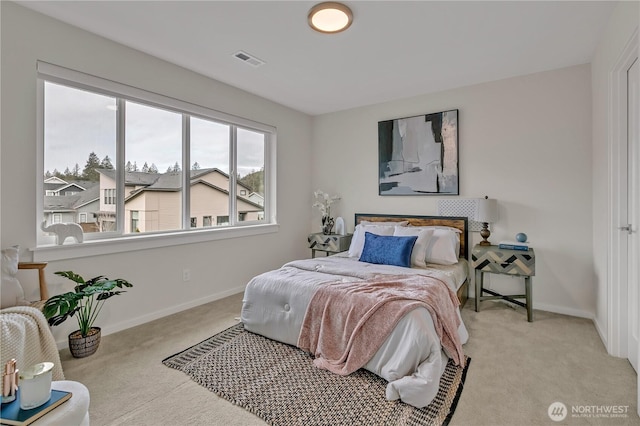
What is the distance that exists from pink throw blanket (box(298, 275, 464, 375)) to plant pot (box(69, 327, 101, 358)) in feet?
5.13

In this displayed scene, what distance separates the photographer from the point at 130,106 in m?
2.91

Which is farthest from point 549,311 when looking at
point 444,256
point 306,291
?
point 306,291

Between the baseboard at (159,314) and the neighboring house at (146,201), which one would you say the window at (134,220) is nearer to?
the neighboring house at (146,201)

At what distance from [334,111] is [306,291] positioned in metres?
3.25

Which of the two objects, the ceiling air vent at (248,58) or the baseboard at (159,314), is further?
the ceiling air vent at (248,58)

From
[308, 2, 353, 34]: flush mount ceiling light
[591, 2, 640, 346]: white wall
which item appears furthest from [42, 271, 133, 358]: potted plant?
[591, 2, 640, 346]: white wall

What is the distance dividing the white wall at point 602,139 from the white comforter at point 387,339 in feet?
4.12

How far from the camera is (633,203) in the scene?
7.15 feet

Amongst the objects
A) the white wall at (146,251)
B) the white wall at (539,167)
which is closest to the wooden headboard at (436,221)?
the white wall at (539,167)

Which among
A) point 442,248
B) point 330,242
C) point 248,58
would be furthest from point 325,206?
point 248,58

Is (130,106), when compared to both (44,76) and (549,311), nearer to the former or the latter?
(44,76)

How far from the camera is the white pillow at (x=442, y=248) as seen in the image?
3.26 m

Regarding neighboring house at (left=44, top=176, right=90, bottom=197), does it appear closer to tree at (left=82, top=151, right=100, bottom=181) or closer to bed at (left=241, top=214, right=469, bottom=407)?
tree at (left=82, top=151, right=100, bottom=181)

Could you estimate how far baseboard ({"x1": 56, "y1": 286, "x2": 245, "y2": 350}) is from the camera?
8.68ft
